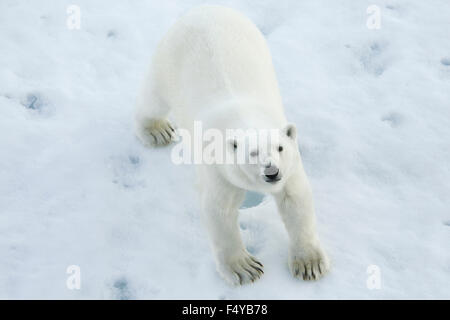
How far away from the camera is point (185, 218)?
3.63 m

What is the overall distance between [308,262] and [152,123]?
4.92 feet

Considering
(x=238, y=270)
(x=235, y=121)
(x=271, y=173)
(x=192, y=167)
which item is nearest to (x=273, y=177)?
(x=271, y=173)

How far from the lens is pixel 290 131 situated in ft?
9.46

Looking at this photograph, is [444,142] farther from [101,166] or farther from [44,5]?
[44,5]

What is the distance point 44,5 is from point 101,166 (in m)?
2.10

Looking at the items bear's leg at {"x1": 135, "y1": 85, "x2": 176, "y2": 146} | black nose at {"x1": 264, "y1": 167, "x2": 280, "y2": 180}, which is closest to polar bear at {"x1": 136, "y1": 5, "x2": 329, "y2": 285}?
black nose at {"x1": 264, "y1": 167, "x2": 280, "y2": 180}

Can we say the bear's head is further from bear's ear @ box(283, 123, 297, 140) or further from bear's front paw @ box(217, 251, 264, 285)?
bear's front paw @ box(217, 251, 264, 285)

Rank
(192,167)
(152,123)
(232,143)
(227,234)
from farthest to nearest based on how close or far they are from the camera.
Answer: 1. (152,123)
2. (192,167)
3. (227,234)
4. (232,143)

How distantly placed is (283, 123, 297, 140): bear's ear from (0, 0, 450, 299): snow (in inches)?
32.1

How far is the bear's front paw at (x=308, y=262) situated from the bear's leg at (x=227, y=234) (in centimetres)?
18

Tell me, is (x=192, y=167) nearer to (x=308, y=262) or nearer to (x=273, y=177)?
(x=308, y=262)

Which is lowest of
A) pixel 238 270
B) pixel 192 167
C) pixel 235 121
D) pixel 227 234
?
pixel 238 270

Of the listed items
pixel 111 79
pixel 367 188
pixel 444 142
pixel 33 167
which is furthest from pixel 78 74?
pixel 444 142

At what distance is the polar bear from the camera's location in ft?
9.43
